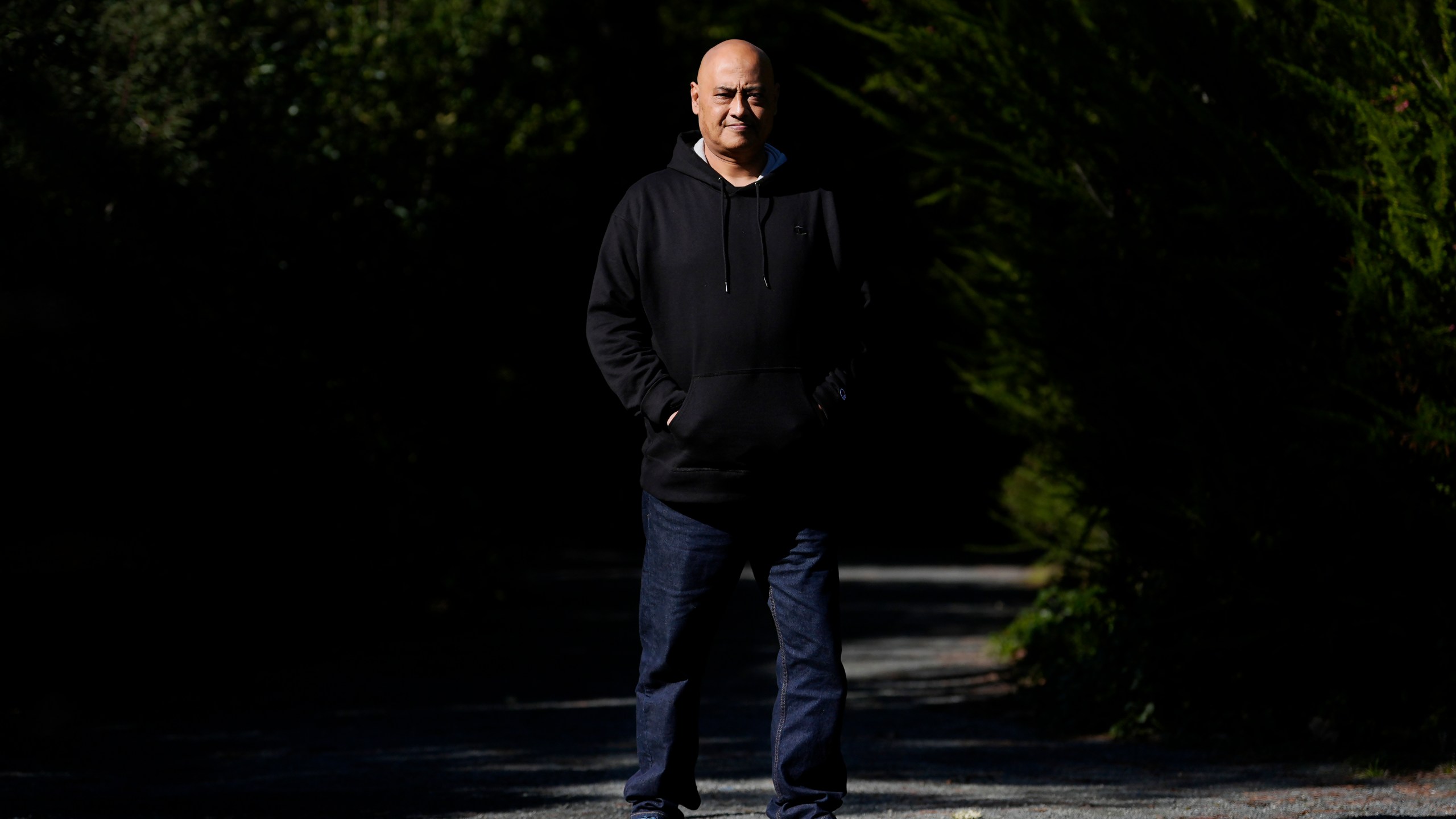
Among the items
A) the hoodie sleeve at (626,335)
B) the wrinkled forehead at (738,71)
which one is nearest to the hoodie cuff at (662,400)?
the hoodie sleeve at (626,335)

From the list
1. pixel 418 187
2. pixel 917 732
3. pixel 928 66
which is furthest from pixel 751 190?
pixel 418 187

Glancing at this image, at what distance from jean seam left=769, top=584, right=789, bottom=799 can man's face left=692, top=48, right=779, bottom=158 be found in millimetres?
1108

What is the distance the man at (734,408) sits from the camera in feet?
13.1

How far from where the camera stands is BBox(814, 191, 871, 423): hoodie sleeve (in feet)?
13.6

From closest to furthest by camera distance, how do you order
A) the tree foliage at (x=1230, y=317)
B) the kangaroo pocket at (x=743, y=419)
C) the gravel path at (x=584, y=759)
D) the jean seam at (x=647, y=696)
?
the kangaroo pocket at (x=743, y=419) → the jean seam at (x=647, y=696) → the gravel path at (x=584, y=759) → the tree foliage at (x=1230, y=317)

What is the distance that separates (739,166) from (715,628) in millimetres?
1157

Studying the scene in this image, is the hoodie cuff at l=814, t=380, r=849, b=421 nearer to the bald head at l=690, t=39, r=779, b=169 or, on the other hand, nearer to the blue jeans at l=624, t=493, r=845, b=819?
the blue jeans at l=624, t=493, r=845, b=819

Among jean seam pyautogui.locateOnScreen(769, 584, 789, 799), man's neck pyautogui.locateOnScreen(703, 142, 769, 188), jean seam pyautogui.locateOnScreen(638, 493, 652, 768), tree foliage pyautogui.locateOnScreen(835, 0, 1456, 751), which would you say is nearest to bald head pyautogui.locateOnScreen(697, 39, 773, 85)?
man's neck pyautogui.locateOnScreen(703, 142, 769, 188)

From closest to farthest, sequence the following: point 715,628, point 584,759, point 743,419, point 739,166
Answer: point 743,419 → point 715,628 → point 739,166 → point 584,759

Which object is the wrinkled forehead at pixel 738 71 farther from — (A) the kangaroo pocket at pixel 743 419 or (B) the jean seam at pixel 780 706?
(B) the jean seam at pixel 780 706

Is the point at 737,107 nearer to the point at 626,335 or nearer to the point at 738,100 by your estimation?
the point at 738,100

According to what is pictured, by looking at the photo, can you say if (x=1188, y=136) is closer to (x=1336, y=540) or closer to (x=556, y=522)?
(x=1336, y=540)

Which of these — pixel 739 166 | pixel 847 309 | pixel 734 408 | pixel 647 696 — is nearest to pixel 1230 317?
pixel 847 309

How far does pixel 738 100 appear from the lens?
4.14 metres
